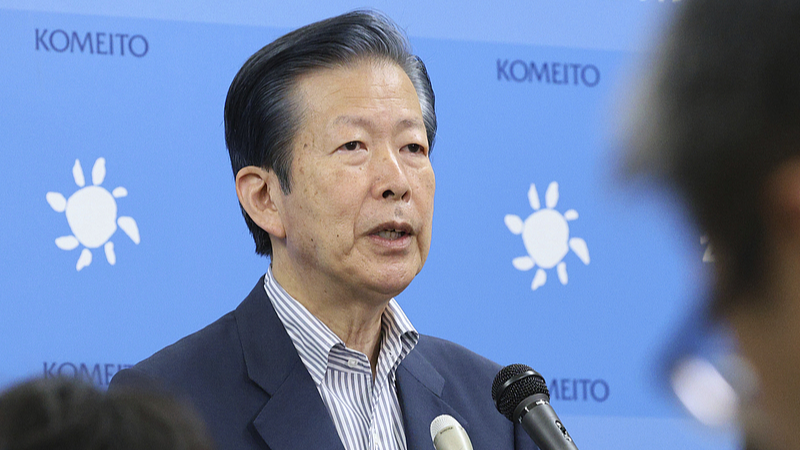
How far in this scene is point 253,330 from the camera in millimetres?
1970

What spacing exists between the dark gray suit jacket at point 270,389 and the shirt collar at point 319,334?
0.03 m

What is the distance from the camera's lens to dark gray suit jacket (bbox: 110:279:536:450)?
1794 millimetres

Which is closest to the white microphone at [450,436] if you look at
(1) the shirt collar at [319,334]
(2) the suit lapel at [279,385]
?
(2) the suit lapel at [279,385]

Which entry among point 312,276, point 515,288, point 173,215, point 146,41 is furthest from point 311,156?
point 515,288

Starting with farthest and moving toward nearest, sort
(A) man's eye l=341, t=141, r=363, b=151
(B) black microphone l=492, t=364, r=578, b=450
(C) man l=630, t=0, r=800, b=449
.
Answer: (A) man's eye l=341, t=141, r=363, b=151, (B) black microphone l=492, t=364, r=578, b=450, (C) man l=630, t=0, r=800, b=449

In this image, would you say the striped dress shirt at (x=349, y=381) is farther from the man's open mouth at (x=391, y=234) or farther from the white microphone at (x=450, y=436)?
the white microphone at (x=450, y=436)

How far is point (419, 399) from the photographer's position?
6.55ft

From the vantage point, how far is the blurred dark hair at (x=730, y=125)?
0.46m

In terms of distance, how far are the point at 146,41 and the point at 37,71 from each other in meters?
0.30

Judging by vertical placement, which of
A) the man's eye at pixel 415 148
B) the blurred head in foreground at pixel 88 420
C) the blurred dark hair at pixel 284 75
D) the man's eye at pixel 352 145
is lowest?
the blurred head in foreground at pixel 88 420

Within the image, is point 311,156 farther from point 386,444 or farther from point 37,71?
point 37,71

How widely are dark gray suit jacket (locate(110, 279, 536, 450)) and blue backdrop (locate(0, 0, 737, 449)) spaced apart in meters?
0.42

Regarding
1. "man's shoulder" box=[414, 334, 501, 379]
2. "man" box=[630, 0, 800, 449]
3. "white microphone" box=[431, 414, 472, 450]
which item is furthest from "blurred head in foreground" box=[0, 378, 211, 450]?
"man's shoulder" box=[414, 334, 501, 379]

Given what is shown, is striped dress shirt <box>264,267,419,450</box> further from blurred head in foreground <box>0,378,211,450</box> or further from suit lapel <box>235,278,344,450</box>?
blurred head in foreground <box>0,378,211,450</box>
